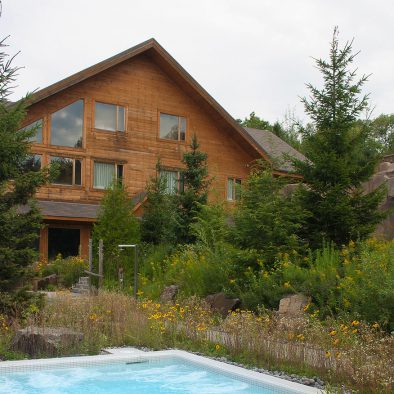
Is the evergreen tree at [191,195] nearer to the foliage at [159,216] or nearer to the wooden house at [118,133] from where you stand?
the foliage at [159,216]

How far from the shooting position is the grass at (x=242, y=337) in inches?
281

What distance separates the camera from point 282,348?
27.5 feet

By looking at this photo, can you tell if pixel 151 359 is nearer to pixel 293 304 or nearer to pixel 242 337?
pixel 242 337

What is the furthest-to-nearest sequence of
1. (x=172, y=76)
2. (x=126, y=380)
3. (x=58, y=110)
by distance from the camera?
(x=172, y=76), (x=58, y=110), (x=126, y=380)

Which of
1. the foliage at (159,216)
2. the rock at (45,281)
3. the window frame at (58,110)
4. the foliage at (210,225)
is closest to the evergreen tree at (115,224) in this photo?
the foliage at (159,216)

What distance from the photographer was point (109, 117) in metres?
26.1

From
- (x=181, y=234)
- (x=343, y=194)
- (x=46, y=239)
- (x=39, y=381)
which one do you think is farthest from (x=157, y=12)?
(x=46, y=239)

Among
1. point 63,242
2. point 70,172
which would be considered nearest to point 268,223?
point 63,242

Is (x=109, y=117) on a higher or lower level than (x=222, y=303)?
higher

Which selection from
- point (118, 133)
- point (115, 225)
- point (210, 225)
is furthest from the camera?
point (118, 133)

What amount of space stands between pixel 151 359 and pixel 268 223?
521cm

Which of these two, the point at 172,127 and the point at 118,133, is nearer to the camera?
the point at 118,133

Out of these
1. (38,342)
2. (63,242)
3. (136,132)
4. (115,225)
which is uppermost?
(136,132)

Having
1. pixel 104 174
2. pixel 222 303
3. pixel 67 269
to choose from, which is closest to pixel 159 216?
pixel 67 269
